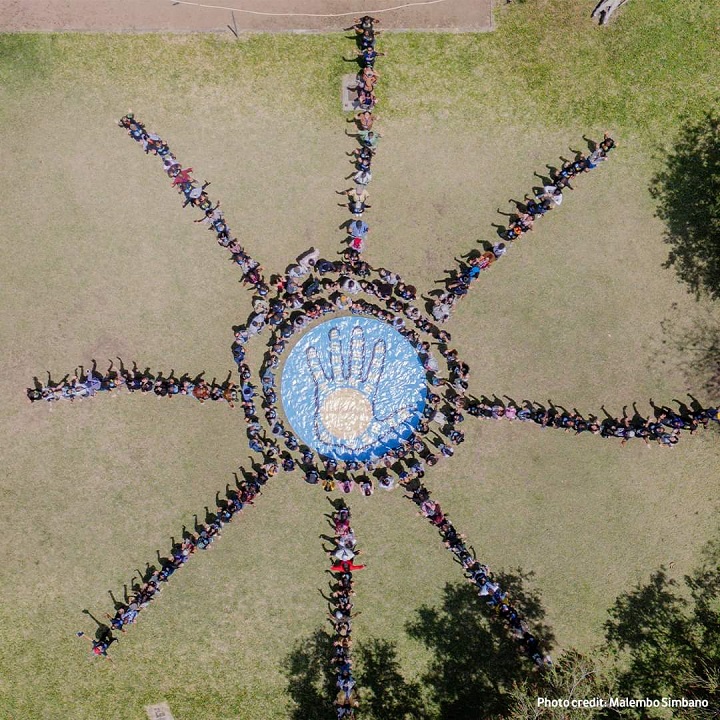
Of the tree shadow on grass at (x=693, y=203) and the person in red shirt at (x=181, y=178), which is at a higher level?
Result: the person in red shirt at (x=181, y=178)

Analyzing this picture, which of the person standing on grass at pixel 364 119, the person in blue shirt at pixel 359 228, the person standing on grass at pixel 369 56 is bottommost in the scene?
the person in blue shirt at pixel 359 228

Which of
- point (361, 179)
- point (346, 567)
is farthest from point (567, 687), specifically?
point (361, 179)

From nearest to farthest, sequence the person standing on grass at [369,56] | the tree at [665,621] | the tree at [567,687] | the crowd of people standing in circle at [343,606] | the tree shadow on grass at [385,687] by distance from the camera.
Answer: the tree at [567,687]
the person standing on grass at [369,56]
the crowd of people standing in circle at [343,606]
the tree at [665,621]
the tree shadow on grass at [385,687]

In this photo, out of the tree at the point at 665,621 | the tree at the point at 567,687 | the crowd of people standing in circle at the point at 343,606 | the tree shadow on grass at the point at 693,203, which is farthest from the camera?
the tree at the point at 665,621

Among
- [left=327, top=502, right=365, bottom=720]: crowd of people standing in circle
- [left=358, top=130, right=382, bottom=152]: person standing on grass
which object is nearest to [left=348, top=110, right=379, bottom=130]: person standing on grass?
[left=358, top=130, right=382, bottom=152]: person standing on grass

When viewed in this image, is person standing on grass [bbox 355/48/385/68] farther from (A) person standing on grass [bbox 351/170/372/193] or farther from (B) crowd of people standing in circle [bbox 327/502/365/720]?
(B) crowd of people standing in circle [bbox 327/502/365/720]

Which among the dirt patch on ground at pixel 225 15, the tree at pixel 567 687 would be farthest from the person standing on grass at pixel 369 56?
the tree at pixel 567 687

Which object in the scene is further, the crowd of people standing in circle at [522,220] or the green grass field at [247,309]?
the green grass field at [247,309]

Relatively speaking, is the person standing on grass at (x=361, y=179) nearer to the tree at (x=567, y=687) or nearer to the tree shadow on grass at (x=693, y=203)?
the tree shadow on grass at (x=693, y=203)
